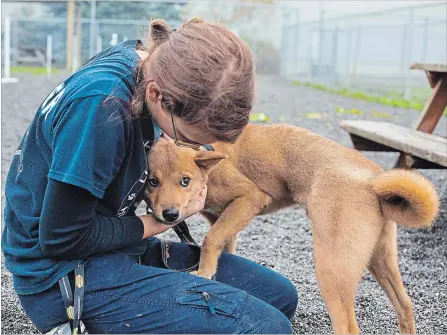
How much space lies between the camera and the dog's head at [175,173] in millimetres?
2838

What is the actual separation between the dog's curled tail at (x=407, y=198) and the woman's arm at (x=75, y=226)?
1.07 metres

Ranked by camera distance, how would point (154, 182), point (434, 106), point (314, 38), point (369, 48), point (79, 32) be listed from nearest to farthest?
point (154, 182), point (434, 106), point (369, 48), point (79, 32), point (314, 38)

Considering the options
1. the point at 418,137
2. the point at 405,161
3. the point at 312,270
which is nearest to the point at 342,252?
the point at 312,270

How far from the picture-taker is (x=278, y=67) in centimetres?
2769

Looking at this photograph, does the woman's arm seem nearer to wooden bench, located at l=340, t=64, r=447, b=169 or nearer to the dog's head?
the dog's head

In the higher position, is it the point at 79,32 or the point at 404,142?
the point at 404,142

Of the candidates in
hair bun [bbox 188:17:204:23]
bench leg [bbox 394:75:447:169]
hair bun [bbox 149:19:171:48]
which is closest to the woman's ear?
hair bun [bbox 149:19:171:48]

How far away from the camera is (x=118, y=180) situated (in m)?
2.24

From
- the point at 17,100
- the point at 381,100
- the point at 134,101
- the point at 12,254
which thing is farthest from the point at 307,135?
the point at 381,100

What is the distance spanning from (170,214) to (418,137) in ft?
10.6

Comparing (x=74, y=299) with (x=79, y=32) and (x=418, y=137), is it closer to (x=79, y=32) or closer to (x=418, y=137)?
(x=418, y=137)

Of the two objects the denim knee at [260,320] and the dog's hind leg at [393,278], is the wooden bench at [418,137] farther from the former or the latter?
the denim knee at [260,320]

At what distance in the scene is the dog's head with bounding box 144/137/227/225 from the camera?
2.84m

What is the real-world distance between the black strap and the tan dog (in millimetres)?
530
